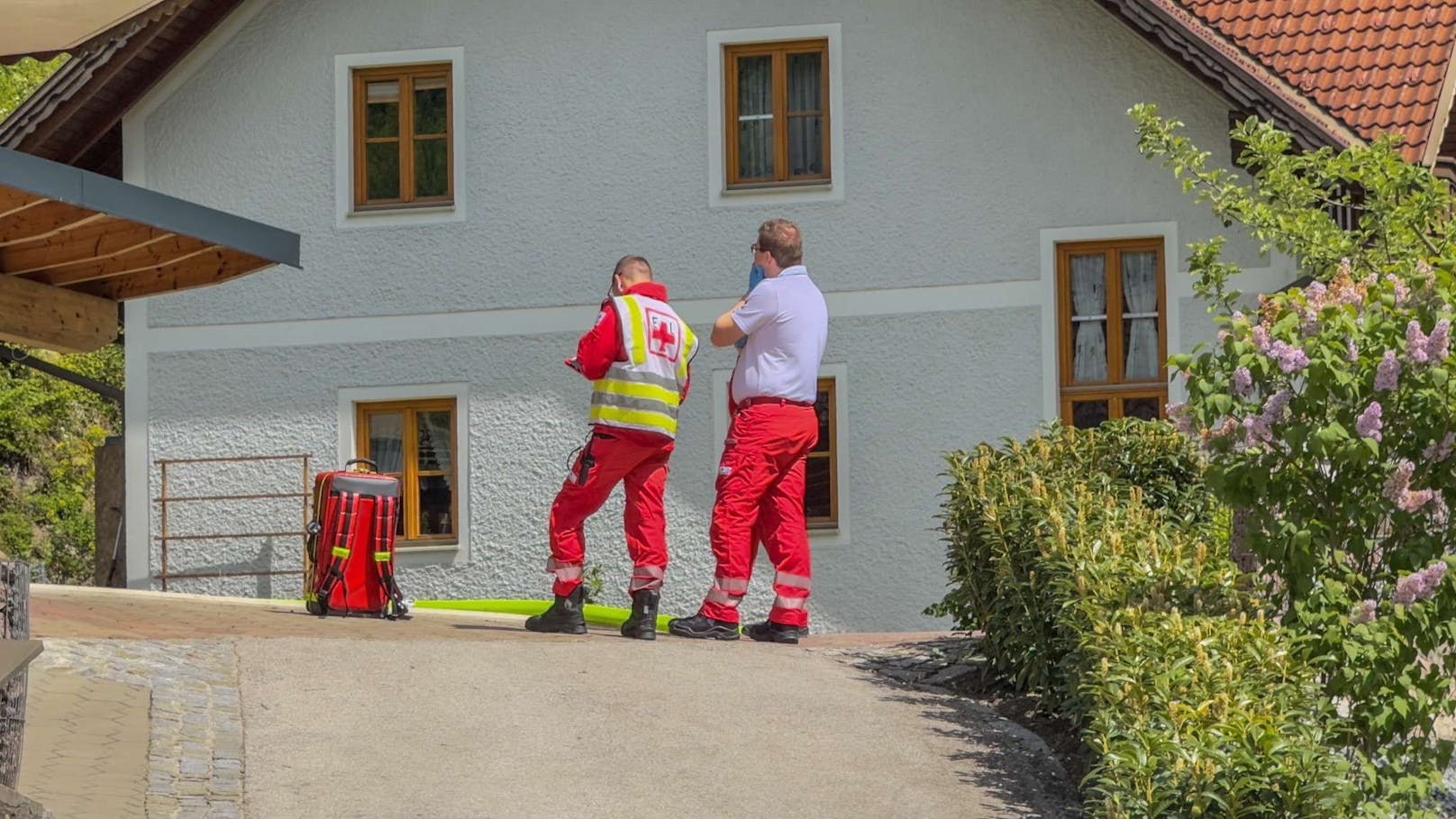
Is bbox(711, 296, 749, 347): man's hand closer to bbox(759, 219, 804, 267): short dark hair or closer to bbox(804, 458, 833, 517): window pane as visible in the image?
bbox(759, 219, 804, 267): short dark hair

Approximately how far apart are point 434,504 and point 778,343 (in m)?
7.66

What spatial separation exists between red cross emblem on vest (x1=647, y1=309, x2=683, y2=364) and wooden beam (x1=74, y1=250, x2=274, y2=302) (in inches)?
99.5

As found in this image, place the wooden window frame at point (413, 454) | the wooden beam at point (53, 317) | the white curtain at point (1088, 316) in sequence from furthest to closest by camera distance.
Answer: the wooden window frame at point (413, 454) → the white curtain at point (1088, 316) → the wooden beam at point (53, 317)

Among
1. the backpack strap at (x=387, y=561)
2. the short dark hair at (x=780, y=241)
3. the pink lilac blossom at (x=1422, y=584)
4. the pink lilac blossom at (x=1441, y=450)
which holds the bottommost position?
the backpack strap at (x=387, y=561)

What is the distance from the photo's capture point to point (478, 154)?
722 inches

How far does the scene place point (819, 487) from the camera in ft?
58.7

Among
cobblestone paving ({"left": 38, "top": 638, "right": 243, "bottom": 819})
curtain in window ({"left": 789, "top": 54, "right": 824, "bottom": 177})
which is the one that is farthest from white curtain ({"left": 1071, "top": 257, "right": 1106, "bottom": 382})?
cobblestone paving ({"left": 38, "top": 638, "right": 243, "bottom": 819})

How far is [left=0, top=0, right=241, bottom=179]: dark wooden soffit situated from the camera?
17875 millimetres

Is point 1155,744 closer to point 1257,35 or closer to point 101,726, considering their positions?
point 101,726

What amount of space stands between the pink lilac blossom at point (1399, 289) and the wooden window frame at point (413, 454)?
11.4 meters

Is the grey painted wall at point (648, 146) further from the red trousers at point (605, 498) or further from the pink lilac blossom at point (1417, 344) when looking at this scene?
the pink lilac blossom at point (1417, 344)

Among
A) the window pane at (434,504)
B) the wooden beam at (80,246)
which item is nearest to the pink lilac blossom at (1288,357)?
the wooden beam at (80,246)

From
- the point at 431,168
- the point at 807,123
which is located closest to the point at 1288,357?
the point at 807,123

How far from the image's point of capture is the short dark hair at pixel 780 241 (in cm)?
1137
